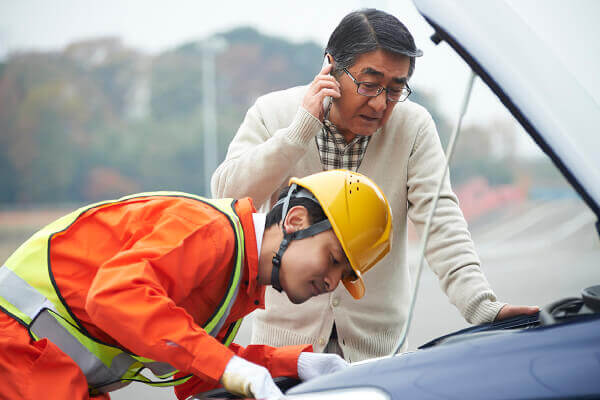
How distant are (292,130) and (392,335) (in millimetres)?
756

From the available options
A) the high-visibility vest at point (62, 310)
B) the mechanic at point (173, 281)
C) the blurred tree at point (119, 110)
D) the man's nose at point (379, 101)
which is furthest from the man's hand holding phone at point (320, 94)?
the blurred tree at point (119, 110)

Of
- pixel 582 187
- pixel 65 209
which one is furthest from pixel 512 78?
pixel 65 209

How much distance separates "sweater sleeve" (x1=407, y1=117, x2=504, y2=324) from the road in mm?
305

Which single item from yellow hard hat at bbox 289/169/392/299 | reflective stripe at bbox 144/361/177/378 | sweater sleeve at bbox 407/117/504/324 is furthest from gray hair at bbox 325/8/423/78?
reflective stripe at bbox 144/361/177/378

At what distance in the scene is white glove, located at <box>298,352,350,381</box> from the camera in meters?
1.56

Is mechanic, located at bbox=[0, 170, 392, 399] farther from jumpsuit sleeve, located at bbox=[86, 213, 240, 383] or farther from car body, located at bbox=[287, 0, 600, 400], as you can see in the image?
car body, located at bbox=[287, 0, 600, 400]

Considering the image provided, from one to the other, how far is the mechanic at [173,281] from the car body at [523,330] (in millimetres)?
289

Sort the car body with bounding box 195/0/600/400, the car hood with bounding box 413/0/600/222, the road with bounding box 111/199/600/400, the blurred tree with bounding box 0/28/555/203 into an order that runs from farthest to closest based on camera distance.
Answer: the blurred tree with bounding box 0/28/555/203 < the road with bounding box 111/199/600/400 < the car hood with bounding box 413/0/600/222 < the car body with bounding box 195/0/600/400

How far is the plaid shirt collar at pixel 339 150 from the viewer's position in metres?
2.08

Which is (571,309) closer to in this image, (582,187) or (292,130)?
(582,187)

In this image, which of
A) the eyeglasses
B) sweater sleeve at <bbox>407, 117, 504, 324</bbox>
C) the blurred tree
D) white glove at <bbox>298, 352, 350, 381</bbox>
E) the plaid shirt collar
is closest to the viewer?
white glove at <bbox>298, 352, 350, 381</bbox>

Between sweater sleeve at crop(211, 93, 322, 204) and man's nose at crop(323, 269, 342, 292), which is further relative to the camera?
sweater sleeve at crop(211, 93, 322, 204)

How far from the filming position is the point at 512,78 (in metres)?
1.09

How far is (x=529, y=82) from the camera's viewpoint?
1.10 m
